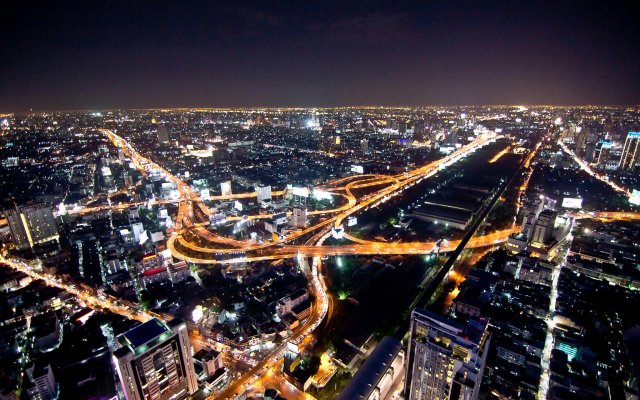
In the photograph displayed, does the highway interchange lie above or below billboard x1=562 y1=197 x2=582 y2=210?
below

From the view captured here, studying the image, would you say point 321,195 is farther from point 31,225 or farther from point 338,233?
point 31,225

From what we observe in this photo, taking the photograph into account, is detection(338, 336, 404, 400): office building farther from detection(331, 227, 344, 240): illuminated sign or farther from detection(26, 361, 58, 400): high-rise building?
detection(331, 227, 344, 240): illuminated sign

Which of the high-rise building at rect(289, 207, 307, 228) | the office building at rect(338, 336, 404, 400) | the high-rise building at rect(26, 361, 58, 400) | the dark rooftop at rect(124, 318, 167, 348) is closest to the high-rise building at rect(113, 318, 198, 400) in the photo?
the dark rooftop at rect(124, 318, 167, 348)

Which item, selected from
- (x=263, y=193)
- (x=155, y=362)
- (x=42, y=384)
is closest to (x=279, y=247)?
(x=263, y=193)

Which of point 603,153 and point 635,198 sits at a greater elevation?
point 603,153

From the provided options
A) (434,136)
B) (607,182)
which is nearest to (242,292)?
(607,182)

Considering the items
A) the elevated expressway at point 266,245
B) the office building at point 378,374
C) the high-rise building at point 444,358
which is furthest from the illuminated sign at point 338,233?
the high-rise building at point 444,358

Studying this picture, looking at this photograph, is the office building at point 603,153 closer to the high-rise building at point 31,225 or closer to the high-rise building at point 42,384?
the high-rise building at point 42,384
